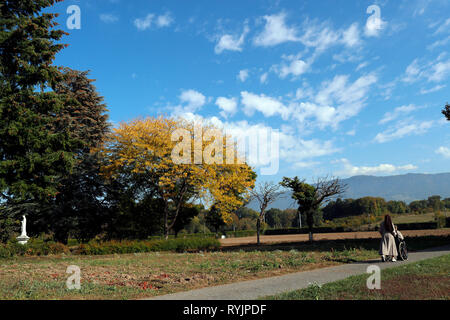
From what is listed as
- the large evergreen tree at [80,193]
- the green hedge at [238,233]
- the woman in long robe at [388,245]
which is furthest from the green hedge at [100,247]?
the green hedge at [238,233]

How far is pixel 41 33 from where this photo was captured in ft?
63.2

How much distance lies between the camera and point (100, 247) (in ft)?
69.7

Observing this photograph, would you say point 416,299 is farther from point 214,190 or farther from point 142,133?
point 142,133

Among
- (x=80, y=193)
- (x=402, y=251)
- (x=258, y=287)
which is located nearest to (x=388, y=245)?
(x=402, y=251)

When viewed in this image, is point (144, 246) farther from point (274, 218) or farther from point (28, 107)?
point (274, 218)

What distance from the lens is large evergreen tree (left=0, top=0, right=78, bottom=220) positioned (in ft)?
56.0

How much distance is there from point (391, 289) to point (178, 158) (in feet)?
67.9

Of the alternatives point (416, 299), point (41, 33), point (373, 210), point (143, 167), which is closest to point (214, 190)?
point (143, 167)

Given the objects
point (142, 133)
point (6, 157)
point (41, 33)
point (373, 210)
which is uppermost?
point (41, 33)

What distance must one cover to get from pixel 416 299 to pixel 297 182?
2255 centimetres

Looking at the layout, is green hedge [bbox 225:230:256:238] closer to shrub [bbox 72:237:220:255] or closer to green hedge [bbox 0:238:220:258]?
shrub [bbox 72:237:220:255]

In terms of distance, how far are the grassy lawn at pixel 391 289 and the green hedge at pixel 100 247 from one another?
1745 centimetres

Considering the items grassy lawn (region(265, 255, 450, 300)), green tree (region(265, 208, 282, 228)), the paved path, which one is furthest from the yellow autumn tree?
green tree (region(265, 208, 282, 228))

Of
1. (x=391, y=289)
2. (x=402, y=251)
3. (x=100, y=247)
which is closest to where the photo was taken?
(x=391, y=289)
